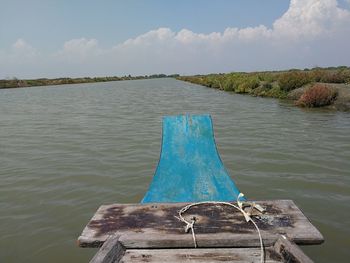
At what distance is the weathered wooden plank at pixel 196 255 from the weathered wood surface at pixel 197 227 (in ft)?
0.15

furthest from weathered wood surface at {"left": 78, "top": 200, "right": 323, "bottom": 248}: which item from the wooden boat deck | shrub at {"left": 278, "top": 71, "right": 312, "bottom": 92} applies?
shrub at {"left": 278, "top": 71, "right": 312, "bottom": 92}

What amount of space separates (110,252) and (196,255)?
0.67 meters

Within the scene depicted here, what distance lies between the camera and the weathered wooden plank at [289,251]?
2277mm

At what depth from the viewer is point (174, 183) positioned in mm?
4805

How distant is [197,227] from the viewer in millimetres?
2764

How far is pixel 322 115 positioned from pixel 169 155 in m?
11.0

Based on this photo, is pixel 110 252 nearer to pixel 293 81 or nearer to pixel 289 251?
pixel 289 251

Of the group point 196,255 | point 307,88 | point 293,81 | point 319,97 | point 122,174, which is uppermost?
point 293,81

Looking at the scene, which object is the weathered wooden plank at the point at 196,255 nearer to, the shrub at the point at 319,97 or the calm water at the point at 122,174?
the calm water at the point at 122,174

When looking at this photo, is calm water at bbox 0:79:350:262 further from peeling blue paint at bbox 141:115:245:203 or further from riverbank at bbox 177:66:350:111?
riverbank at bbox 177:66:350:111

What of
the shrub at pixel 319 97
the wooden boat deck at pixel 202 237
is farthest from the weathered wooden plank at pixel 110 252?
the shrub at pixel 319 97

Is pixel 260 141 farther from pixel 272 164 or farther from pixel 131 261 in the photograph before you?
pixel 131 261

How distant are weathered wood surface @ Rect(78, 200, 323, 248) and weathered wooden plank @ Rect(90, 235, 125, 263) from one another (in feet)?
0.20

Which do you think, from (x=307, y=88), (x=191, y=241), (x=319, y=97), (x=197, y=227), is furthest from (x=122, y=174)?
(x=307, y=88)
